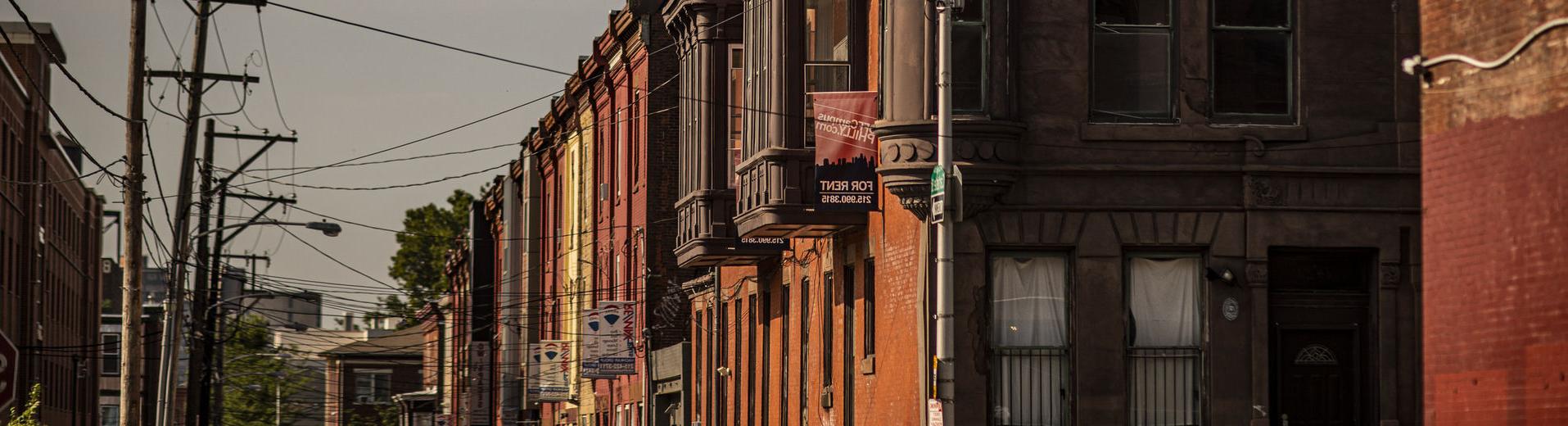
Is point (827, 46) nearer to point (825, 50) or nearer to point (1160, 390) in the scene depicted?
point (825, 50)

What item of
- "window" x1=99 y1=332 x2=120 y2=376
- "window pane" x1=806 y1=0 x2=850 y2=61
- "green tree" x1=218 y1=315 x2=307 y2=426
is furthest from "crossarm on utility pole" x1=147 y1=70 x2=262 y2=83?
"green tree" x1=218 y1=315 x2=307 y2=426

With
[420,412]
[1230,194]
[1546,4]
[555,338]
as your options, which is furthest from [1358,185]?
[420,412]

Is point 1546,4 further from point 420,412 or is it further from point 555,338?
point 420,412

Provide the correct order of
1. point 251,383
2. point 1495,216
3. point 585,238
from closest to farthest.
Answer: point 1495,216 < point 585,238 < point 251,383

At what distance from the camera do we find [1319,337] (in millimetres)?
23438

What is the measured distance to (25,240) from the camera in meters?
66.2

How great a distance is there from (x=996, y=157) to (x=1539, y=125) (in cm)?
909

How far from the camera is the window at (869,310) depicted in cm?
2639

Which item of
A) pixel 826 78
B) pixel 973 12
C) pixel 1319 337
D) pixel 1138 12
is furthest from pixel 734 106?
pixel 1319 337

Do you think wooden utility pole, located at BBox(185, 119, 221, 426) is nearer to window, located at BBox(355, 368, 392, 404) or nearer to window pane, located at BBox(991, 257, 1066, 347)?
window pane, located at BBox(991, 257, 1066, 347)

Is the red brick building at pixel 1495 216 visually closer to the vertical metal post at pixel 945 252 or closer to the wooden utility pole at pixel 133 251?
the vertical metal post at pixel 945 252

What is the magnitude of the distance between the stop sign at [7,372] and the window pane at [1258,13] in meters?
13.5

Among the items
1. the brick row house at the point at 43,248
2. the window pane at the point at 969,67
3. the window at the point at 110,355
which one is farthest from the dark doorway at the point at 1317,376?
the window at the point at 110,355

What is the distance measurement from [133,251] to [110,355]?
3558 inches
